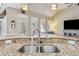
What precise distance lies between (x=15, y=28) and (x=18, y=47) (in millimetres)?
268

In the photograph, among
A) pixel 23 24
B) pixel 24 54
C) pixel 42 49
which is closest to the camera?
pixel 24 54

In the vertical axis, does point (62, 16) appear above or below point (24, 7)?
below

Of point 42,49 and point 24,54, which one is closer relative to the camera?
point 24,54

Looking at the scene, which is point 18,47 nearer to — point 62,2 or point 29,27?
point 29,27

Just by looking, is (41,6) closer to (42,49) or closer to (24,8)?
(24,8)

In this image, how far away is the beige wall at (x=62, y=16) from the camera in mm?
1986

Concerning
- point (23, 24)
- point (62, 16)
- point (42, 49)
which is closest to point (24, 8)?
point (23, 24)

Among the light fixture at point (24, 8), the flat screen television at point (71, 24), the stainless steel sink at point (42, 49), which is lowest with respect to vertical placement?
the stainless steel sink at point (42, 49)

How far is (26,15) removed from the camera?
198 centimetres

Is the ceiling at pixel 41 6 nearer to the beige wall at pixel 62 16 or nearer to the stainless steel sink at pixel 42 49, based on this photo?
the beige wall at pixel 62 16

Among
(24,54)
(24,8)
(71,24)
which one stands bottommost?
(24,54)

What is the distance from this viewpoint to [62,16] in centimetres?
201

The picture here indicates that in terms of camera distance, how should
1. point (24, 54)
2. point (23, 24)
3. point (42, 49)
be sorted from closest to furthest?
point (24, 54) < point (23, 24) < point (42, 49)

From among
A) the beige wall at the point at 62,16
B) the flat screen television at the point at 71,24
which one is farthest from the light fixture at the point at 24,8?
the flat screen television at the point at 71,24
